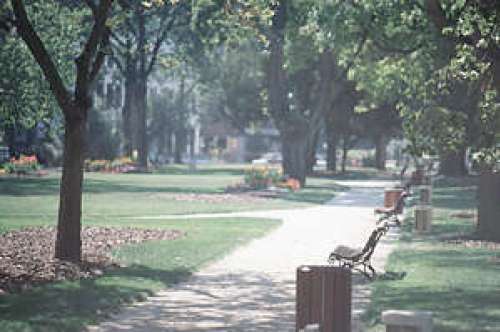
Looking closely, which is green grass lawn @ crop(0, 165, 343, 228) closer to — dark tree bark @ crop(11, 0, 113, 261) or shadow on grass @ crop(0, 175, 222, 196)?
shadow on grass @ crop(0, 175, 222, 196)

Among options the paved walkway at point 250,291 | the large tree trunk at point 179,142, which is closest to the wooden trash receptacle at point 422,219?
the paved walkway at point 250,291

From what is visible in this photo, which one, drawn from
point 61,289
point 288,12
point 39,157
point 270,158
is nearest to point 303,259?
point 61,289

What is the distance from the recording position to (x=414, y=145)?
Answer: 67.8ft

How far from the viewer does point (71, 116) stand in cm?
1803

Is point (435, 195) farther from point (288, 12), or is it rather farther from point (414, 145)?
point (414, 145)

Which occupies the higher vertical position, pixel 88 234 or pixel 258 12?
pixel 258 12

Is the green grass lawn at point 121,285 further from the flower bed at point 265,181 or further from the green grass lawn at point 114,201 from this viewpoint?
the flower bed at point 265,181

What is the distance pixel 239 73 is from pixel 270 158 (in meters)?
36.9

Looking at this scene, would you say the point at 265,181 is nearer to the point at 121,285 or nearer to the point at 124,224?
the point at 124,224

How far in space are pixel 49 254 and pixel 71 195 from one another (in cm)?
174

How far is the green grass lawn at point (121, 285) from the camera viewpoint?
12688mm

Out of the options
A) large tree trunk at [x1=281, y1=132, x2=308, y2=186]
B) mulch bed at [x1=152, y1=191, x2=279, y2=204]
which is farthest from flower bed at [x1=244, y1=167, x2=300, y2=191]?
large tree trunk at [x1=281, y1=132, x2=308, y2=186]

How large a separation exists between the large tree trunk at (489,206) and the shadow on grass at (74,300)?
30.3 feet

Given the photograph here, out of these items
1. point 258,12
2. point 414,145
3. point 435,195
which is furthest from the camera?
point 435,195
